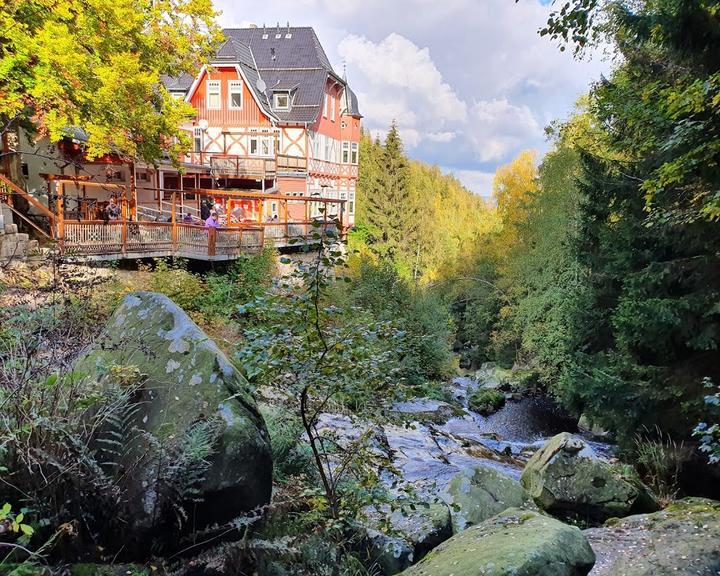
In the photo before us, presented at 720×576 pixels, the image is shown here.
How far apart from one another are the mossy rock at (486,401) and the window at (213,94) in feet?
69.4

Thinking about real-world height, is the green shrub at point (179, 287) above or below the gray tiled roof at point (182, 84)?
below

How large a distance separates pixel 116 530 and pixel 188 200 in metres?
22.8

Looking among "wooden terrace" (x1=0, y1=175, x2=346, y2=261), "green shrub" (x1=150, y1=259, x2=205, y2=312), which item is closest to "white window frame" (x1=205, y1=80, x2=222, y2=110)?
"wooden terrace" (x1=0, y1=175, x2=346, y2=261)

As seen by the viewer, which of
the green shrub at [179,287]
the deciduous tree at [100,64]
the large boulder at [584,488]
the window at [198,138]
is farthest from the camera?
the window at [198,138]

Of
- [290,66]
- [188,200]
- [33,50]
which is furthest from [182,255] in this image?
[290,66]

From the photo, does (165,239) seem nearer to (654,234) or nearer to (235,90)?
(654,234)

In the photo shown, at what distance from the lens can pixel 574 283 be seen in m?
16.5

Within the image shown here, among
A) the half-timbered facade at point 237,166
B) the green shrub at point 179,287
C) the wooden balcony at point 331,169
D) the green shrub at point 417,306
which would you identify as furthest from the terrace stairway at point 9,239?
the wooden balcony at point 331,169

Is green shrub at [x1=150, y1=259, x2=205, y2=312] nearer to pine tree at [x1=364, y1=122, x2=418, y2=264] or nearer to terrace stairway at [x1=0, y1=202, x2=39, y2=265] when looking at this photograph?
terrace stairway at [x1=0, y1=202, x2=39, y2=265]

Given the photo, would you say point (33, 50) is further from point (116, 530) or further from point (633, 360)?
point (633, 360)

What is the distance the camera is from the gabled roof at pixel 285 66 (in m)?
27.3

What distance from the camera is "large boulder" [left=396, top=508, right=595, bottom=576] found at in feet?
9.86

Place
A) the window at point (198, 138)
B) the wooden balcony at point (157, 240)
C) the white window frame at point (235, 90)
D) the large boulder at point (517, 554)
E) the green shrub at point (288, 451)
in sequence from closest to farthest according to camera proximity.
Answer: the large boulder at point (517, 554), the green shrub at point (288, 451), the wooden balcony at point (157, 240), the white window frame at point (235, 90), the window at point (198, 138)

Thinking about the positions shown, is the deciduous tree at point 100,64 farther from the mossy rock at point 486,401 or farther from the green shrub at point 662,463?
the mossy rock at point 486,401
